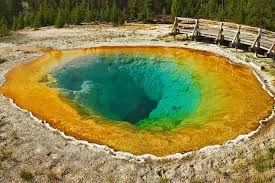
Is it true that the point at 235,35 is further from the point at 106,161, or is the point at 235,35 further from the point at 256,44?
the point at 106,161

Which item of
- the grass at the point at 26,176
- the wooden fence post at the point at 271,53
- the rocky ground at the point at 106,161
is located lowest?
the grass at the point at 26,176

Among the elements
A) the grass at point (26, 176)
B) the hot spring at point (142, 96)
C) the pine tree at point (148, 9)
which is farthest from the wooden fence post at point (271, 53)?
the pine tree at point (148, 9)

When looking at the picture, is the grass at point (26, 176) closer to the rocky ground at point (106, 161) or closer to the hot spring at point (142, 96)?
the rocky ground at point (106, 161)

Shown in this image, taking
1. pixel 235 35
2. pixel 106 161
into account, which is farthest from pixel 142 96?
pixel 106 161

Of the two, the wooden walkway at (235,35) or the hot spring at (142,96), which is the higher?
the wooden walkway at (235,35)

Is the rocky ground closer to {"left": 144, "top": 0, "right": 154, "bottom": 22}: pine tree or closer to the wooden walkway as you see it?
the wooden walkway

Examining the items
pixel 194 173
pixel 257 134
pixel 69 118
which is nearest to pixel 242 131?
pixel 257 134

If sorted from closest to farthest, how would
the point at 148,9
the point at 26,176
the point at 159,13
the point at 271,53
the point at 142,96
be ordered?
the point at 26,176
the point at 142,96
the point at 271,53
the point at 148,9
the point at 159,13
